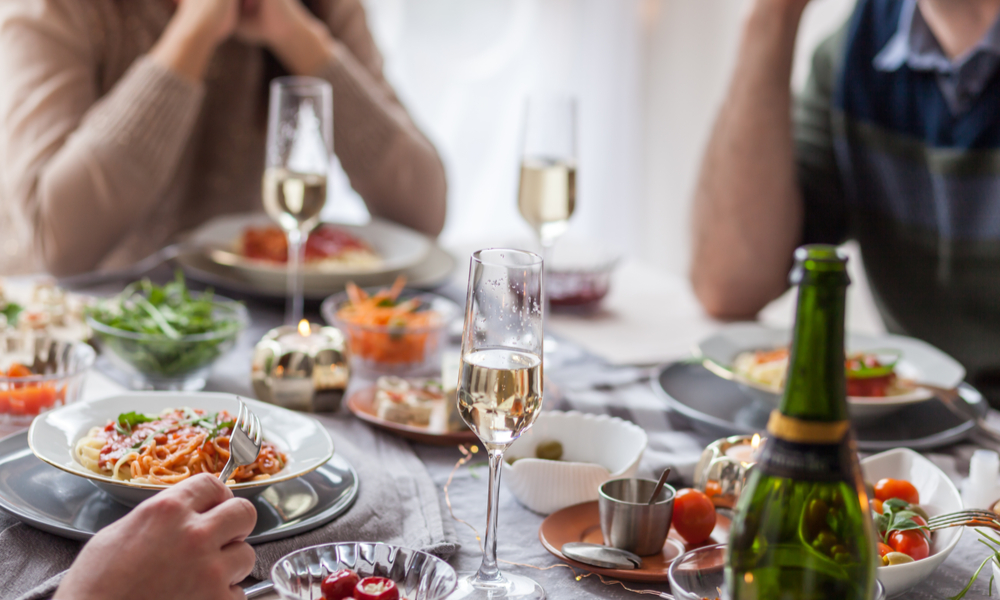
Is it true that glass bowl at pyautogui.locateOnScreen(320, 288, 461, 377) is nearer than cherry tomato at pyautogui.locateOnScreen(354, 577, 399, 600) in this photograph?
No

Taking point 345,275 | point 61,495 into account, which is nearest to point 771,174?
point 345,275

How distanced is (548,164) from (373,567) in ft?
2.68

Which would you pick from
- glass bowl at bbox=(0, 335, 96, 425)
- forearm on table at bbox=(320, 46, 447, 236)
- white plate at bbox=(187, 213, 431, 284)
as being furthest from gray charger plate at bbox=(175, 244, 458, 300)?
glass bowl at bbox=(0, 335, 96, 425)

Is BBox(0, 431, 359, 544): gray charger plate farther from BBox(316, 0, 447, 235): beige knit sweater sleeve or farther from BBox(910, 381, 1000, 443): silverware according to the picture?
BBox(316, 0, 447, 235): beige knit sweater sleeve

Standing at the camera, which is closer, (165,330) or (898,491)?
(898,491)

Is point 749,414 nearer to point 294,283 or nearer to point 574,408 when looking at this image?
point 574,408

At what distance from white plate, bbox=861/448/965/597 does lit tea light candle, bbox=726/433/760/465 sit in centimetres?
12

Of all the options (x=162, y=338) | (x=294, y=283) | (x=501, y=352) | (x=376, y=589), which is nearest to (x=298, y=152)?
(x=294, y=283)

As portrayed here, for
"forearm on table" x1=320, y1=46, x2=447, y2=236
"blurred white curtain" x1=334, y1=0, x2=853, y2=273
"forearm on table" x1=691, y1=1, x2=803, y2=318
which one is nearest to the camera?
"forearm on table" x1=691, y1=1, x2=803, y2=318

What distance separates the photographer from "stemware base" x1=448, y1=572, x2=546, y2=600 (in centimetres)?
69

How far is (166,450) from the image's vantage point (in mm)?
780

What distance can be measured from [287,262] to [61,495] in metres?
0.87

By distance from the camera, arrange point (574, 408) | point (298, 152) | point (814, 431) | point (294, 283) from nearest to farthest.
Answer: point (814, 431), point (574, 408), point (298, 152), point (294, 283)

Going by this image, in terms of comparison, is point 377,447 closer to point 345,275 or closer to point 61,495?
point 61,495
